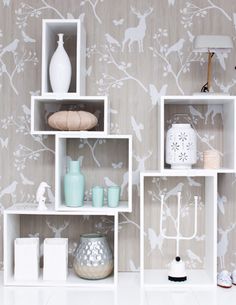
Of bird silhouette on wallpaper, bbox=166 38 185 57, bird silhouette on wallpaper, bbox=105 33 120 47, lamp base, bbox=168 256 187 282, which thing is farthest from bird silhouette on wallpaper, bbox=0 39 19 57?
lamp base, bbox=168 256 187 282

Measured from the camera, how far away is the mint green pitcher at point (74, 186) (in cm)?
252

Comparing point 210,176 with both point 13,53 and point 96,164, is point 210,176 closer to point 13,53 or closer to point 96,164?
point 96,164

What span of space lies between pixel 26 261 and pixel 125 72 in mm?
1146

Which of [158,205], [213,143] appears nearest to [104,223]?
[158,205]

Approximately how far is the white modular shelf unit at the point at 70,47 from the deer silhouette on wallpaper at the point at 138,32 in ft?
0.83

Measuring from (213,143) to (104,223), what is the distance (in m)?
0.75

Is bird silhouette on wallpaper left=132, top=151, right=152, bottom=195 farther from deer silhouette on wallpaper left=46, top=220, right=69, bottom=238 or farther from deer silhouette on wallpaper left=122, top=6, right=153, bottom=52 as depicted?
deer silhouette on wallpaper left=122, top=6, right=153, bottom=52

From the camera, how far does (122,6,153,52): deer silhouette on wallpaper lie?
2.75 m

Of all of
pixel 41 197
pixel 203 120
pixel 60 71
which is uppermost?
pixel 60 71

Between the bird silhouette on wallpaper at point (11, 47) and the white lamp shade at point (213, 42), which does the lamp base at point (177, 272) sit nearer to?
the white lamp shade at point (213, 42)

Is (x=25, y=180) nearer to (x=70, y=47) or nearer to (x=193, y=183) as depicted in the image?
(x=70, y=47)

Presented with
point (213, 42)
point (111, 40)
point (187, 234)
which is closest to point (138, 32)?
point (111, 40)

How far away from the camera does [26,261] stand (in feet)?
8.23

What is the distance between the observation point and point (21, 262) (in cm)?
251
